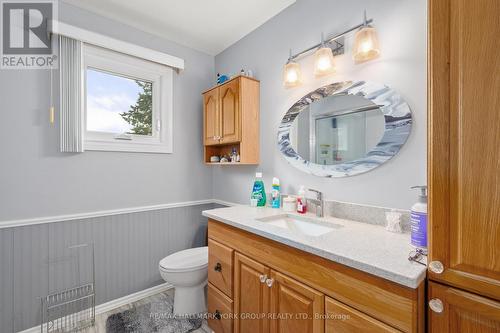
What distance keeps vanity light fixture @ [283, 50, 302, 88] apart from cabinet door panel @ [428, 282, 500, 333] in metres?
1.37

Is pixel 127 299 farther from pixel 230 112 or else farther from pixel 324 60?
pixel 324 60

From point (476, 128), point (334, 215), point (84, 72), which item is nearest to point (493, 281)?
point (476, 128)

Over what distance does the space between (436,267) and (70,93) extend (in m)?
2.34

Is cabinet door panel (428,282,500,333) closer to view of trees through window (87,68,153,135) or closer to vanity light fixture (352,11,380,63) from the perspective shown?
vanity light fixture (352,11,380,63)

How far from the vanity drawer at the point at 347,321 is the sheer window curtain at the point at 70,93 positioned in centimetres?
195

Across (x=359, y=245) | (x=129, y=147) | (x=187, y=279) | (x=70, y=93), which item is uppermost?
(x=70, y=93)

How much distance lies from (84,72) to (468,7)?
7.59 feet

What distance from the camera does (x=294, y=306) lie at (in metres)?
1.04

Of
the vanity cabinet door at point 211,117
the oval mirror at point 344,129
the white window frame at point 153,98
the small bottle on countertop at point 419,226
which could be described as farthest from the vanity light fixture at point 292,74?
the white window frame at point 153,98

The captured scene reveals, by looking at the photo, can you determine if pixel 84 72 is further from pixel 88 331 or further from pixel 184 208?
pixel 88 331

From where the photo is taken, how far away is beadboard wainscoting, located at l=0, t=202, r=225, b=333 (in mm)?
1561

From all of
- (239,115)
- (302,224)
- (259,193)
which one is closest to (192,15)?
(239,115)

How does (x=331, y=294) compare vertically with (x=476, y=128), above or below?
below

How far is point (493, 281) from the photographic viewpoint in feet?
1.95
